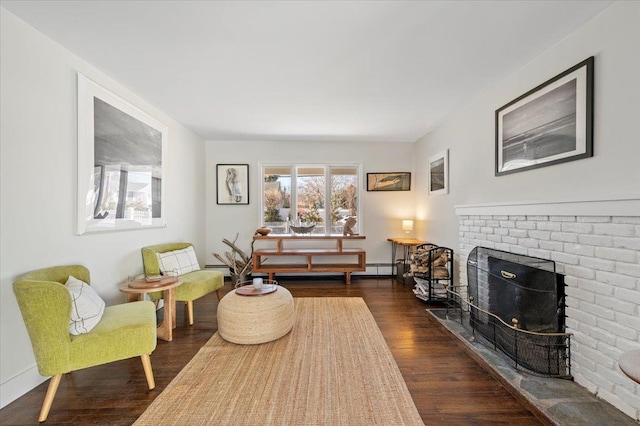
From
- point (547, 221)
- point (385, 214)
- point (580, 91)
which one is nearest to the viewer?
point (580, 91)

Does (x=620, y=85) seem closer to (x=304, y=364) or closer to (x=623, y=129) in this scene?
(x=623, y=129)

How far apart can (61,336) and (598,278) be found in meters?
3.50

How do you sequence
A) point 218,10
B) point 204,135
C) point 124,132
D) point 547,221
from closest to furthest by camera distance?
point 218,10
point 547,221
point 124,132
point 204,135

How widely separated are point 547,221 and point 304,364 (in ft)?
7.45

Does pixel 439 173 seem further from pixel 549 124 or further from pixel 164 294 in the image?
pixel 164 294

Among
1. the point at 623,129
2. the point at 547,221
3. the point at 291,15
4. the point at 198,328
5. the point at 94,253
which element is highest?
the point at 291,15

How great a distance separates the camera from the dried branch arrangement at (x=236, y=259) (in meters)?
4.78

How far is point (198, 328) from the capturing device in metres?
2.97

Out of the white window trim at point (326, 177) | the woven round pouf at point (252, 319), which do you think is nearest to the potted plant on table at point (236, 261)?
the white window trim at point (326, 177)

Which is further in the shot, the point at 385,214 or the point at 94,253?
the point at 385,214

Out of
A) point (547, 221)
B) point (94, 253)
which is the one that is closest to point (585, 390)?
point (547, 221)

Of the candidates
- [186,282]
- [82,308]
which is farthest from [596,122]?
[186,282]

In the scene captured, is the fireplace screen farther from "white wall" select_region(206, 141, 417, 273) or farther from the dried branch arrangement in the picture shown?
the dried branch arrangement

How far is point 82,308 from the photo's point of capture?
1857 millimetres
